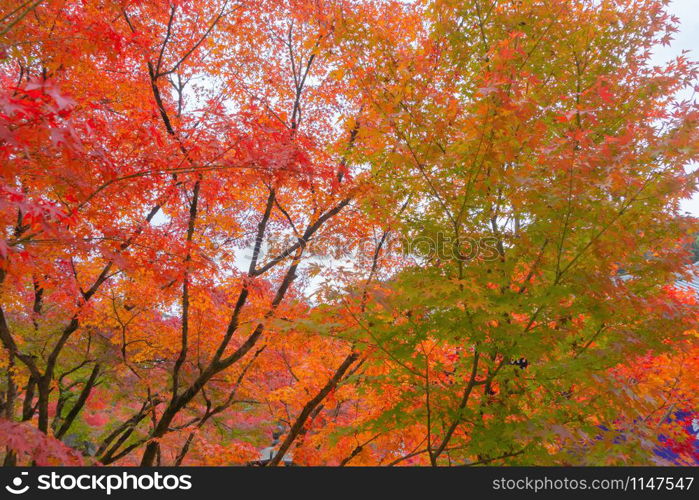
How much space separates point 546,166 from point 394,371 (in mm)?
2388

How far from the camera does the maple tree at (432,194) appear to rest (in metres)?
3.25

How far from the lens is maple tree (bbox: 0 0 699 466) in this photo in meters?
3.25

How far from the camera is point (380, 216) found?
467 cm

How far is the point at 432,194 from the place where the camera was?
404 cm
